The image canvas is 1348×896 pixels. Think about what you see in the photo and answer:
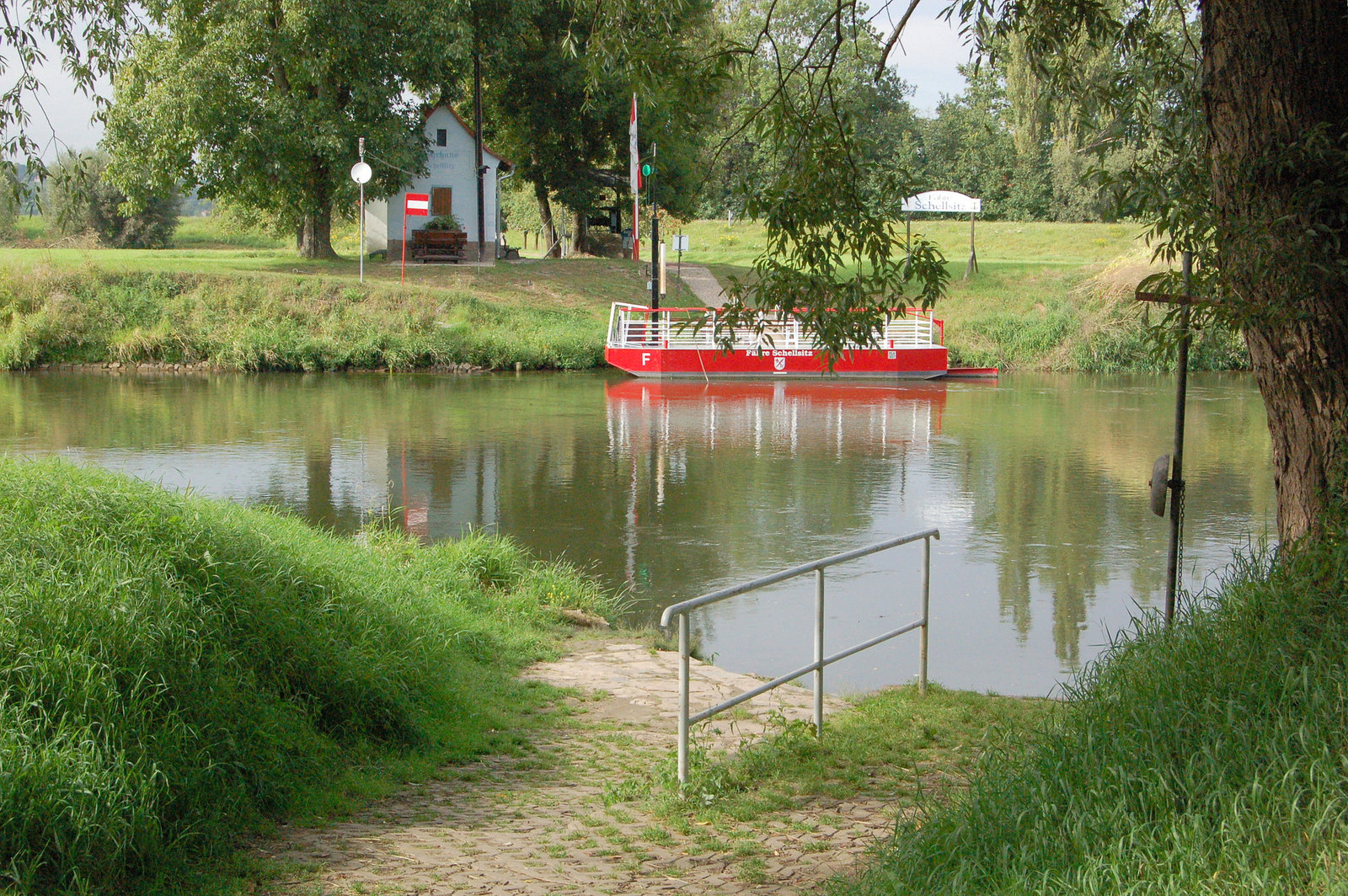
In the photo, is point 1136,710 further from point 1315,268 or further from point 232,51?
point 232,51

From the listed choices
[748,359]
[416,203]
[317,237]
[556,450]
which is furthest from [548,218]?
→ [556,450]

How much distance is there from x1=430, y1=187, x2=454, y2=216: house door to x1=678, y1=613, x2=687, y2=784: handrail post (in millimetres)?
36692

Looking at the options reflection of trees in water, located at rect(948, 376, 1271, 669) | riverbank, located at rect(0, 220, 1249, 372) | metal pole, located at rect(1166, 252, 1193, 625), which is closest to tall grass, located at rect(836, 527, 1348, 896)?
metal pole, located at rect(1166, 252, 1193, 625)

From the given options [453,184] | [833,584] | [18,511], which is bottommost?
[833,584]

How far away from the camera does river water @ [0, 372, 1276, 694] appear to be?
10.2m

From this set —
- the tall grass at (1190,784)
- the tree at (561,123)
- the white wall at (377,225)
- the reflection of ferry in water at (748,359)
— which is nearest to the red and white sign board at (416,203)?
the tree at (561,123)

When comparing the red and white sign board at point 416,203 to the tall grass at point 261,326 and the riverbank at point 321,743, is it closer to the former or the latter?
the tall grass at point 261,326

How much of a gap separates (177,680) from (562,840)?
1.74m

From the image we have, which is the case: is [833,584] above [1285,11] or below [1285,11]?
below

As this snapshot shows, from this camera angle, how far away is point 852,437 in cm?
2022

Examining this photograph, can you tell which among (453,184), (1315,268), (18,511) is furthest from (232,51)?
(1315,268)

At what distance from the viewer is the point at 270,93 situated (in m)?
34.1

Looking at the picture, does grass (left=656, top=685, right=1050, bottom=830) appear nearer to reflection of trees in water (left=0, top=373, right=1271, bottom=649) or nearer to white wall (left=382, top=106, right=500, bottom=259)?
reflection of trees in water (left=0, top=373, right=1271, bottom=649)

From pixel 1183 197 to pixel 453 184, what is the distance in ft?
121
